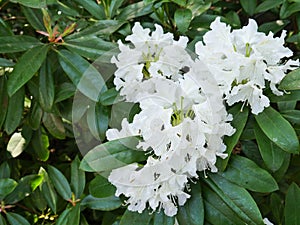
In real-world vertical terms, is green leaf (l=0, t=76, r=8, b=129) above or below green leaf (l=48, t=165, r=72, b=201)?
above

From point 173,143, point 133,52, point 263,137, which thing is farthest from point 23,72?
point 263,137

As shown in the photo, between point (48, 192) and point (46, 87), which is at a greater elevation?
point (46, 87)

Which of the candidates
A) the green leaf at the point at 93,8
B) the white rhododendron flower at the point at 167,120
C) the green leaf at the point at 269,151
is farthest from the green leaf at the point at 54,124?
the green leaf at the point at 269,151

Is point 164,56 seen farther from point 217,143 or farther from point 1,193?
point 1,193

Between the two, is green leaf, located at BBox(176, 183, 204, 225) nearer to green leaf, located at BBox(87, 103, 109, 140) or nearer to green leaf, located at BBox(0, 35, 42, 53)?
green leaf, located at BBox(87, 103, 109, 140)

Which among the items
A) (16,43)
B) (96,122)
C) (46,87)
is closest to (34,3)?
(16,43)

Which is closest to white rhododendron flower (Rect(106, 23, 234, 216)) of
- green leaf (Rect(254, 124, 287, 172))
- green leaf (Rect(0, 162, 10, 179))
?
green leaf (Rect(254, 124, 287, 172))

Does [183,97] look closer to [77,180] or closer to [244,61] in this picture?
[244,61]
